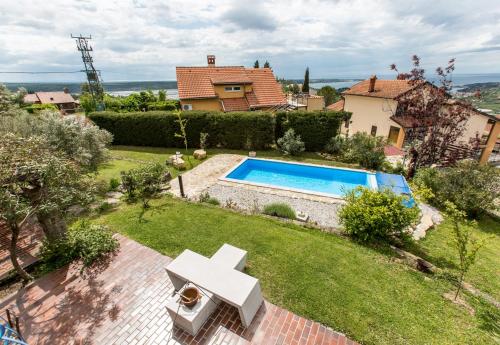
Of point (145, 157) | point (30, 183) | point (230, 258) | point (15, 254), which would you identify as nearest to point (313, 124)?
point (145, 157)

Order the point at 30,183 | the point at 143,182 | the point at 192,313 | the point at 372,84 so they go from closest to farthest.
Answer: the point at 192,313, the point at 30,183, the point at 143,182, the point at 372,84

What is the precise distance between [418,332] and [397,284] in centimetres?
136

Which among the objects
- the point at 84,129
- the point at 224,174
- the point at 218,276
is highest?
the point at 84,129

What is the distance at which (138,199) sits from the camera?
11195 millimetres

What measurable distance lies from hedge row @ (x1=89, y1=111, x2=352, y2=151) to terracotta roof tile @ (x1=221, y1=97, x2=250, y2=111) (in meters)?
6.77

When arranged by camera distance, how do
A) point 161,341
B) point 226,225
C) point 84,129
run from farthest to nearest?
point 84,129
point 226,225
point 161,341

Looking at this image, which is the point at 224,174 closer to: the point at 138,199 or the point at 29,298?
the point at 138,199

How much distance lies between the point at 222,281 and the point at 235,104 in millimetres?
24027

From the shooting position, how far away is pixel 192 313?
4.77 m

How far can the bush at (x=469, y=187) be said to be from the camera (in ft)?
35.7

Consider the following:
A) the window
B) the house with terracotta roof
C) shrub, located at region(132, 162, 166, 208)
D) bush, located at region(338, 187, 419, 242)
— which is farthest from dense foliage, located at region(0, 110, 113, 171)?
the window

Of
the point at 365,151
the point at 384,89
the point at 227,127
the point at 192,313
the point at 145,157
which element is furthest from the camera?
the point at 384,89

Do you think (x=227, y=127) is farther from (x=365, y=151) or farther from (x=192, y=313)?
(x=192, y=313)

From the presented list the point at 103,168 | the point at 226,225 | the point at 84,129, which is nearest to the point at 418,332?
the point at 226,225
